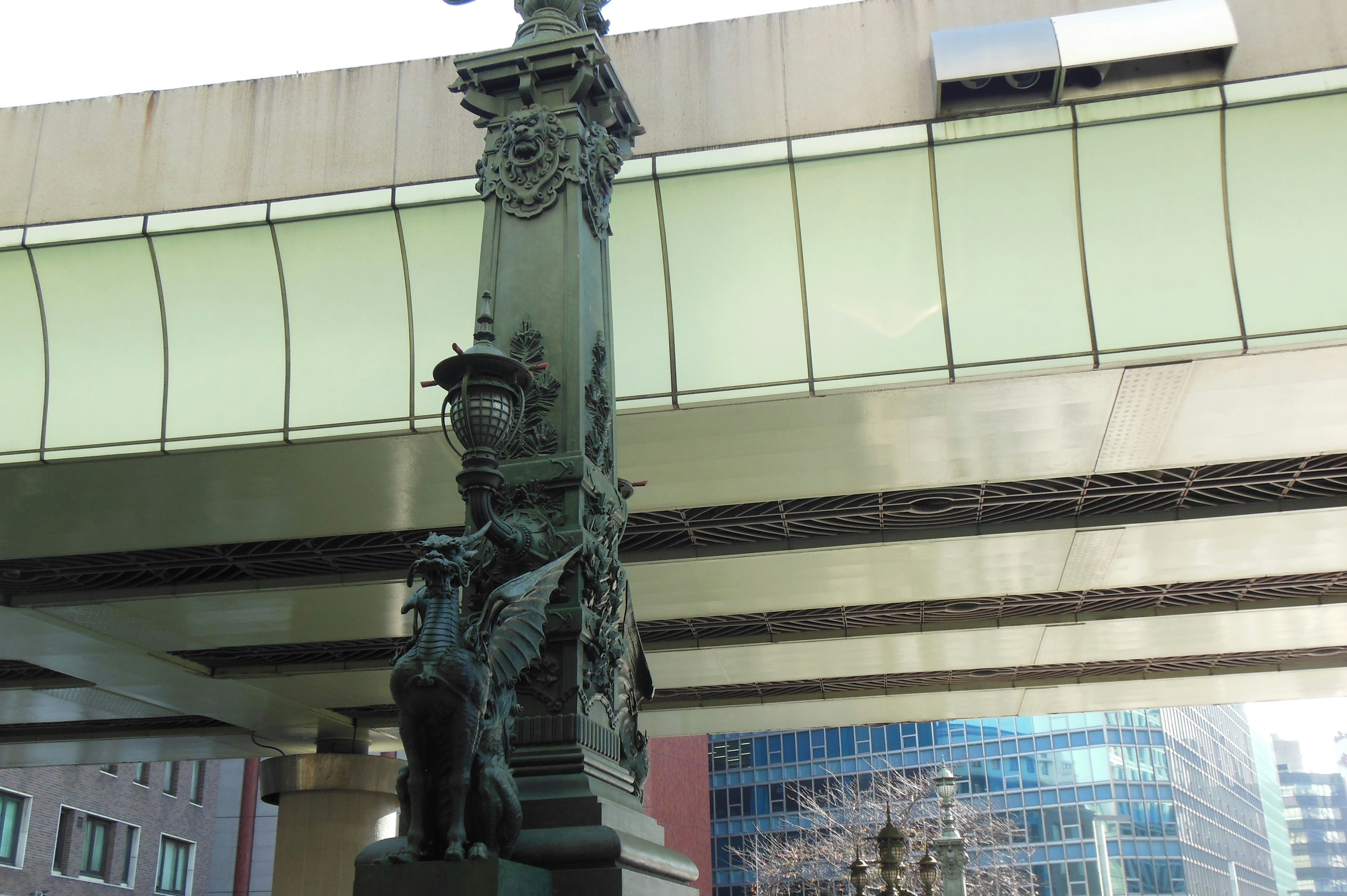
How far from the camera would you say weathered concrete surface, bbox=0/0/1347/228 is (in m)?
14.3

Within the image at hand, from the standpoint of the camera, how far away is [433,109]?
1513cm

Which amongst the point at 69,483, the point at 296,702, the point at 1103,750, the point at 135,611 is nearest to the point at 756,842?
the point at 1103,750

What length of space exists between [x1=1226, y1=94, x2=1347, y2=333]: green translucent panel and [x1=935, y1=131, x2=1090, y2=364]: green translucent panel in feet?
6.03

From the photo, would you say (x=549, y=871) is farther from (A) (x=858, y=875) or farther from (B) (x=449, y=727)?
(A) (x=858, y=875)

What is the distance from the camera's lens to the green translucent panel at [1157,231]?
1358 cm

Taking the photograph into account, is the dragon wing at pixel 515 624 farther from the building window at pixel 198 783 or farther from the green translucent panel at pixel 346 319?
the building window at pixel 198 783

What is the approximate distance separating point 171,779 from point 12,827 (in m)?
9.36

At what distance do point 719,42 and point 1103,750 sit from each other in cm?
7966

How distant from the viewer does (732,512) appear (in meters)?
18.1

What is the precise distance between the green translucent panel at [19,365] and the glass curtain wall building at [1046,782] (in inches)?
2652

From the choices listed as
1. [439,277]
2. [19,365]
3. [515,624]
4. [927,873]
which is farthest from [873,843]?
[515,624]

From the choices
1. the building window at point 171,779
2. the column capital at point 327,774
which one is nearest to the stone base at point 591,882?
the column capital at point 327,774

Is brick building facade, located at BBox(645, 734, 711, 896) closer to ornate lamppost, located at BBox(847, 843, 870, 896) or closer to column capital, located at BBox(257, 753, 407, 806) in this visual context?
column capital, located at BBox(257, 753, 407, 806)

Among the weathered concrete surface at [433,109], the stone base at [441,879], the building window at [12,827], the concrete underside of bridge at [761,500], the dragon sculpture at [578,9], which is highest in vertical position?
the weathered concrete surface at [433,109]
